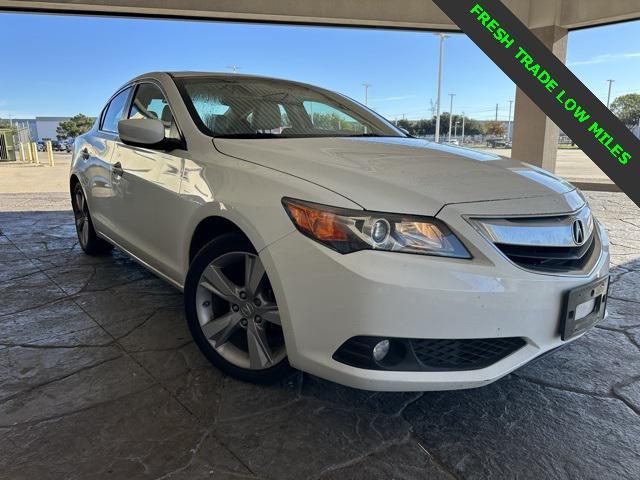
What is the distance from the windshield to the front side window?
143 mm

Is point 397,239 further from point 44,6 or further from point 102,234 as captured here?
point 44,6

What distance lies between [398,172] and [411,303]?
1.88 feet

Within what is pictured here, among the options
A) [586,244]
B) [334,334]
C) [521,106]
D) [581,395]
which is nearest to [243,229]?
[334,334]

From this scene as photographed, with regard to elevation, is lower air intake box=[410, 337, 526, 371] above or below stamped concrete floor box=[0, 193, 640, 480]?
above

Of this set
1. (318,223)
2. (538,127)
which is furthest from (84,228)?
(538,127)

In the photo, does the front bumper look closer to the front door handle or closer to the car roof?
the car roof

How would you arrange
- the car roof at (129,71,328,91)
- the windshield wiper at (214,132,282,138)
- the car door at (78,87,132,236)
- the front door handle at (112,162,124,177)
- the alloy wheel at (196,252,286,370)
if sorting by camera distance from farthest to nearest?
the car door at (78,87,132,236) < the front door handle at (112,162,124,177) < the car roof at (129,71,328,91) < the windshield wiper at (214,132,282,138) < the alloy wheel at (196,252,286,370)


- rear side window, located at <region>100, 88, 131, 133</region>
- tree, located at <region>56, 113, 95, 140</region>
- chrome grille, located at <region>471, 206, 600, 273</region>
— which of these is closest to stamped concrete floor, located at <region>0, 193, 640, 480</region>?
chrome grille, located at <region>471, 206, 600, 273</region>

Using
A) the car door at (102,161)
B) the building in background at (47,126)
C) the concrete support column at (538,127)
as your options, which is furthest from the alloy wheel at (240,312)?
the building in background at (47,126)

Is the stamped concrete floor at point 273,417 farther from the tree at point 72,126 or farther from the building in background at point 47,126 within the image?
the building in background at point 47,126

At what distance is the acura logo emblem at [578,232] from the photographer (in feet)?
6.40

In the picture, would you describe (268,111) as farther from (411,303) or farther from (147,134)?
(411,303)

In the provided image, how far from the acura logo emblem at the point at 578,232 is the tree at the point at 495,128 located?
2781 inches

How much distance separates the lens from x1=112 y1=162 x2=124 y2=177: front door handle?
320cm
